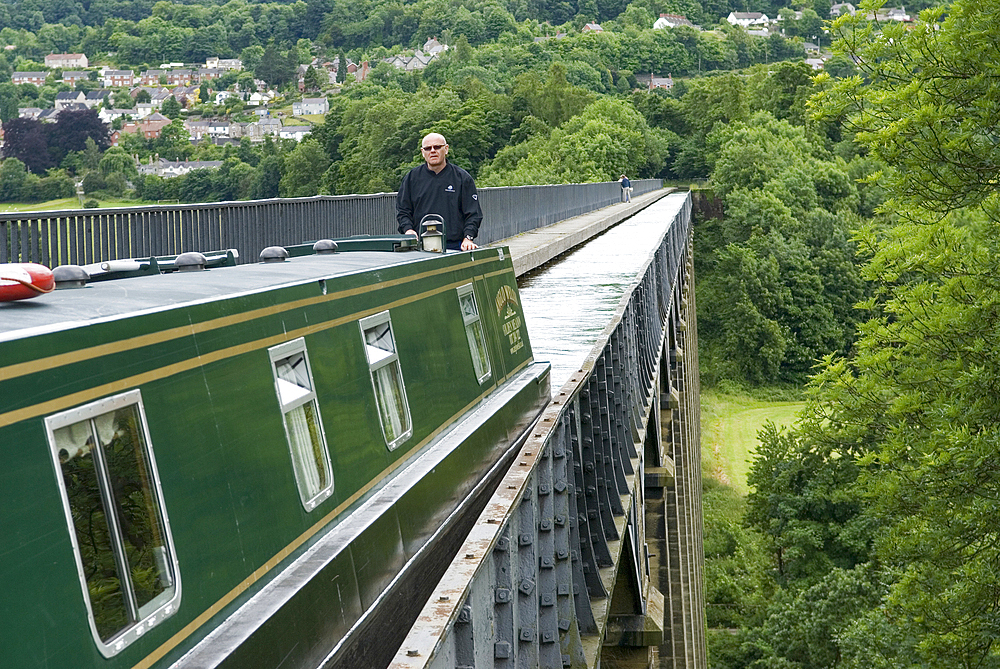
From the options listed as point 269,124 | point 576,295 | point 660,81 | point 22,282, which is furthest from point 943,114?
point 660,81

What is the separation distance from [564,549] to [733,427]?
147ft

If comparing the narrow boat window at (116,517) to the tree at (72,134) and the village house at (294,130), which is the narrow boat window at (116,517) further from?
the village house at (294,130)

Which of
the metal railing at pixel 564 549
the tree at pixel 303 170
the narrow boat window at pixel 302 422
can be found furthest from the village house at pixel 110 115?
the narrow boat window at pixel 302 422

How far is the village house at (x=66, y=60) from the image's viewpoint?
444 ft

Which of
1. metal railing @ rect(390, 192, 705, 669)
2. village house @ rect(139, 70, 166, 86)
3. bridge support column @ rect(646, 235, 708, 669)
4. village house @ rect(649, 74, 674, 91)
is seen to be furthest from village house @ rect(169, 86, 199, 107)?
metal railing @ rect(390, 192, 705, 669)

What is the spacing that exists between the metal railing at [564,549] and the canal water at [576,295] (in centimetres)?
91

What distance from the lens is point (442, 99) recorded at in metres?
96.4

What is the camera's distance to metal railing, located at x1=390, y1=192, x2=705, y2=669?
2.93 metres

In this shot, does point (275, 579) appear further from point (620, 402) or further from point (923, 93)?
point (923, 93)

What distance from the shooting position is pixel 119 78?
557ft

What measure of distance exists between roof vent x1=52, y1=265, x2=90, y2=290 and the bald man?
14.4 ft

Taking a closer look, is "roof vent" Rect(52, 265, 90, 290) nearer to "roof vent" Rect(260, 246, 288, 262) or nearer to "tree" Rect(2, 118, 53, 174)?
"roof vent" Rect(260, 246, 288, 262)

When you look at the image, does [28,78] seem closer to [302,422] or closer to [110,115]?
[110,115]

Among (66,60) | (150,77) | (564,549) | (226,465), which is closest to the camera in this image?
(226,465)
